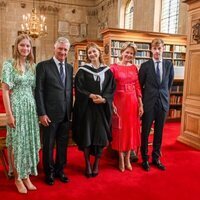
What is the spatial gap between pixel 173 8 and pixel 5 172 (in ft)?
30.9

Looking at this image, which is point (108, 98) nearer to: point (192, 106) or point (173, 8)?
point (192, 106)

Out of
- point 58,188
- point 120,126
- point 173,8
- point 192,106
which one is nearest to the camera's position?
point 58,188

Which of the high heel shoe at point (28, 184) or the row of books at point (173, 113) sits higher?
the row of books at point (173, 113)

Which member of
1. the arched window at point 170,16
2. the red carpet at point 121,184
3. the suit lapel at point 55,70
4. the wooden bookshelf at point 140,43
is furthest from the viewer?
the arched window at point 170,16

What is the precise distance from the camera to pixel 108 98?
3.03 meters

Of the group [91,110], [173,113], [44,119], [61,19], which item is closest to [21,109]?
[44,119]

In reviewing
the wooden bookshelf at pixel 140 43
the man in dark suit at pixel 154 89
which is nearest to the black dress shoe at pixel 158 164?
the man in dark suit at pixel 154 89

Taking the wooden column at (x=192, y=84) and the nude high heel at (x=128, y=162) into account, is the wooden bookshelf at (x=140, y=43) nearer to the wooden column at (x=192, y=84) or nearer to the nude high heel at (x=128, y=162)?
the wooden column at (x=192, y=84)

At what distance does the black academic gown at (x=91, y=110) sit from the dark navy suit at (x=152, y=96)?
0.53m

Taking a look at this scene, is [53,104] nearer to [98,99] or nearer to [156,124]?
[98,99]

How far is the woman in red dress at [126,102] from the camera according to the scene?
10.5ft

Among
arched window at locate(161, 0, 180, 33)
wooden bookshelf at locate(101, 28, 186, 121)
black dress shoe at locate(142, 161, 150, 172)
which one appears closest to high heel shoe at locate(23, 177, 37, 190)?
black dress shoe at locate(142, 161, 150, 172)

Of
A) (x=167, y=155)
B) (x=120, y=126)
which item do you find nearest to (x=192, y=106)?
(x=167, y=155)

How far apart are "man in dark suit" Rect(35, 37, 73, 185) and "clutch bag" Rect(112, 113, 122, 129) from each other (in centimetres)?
65
